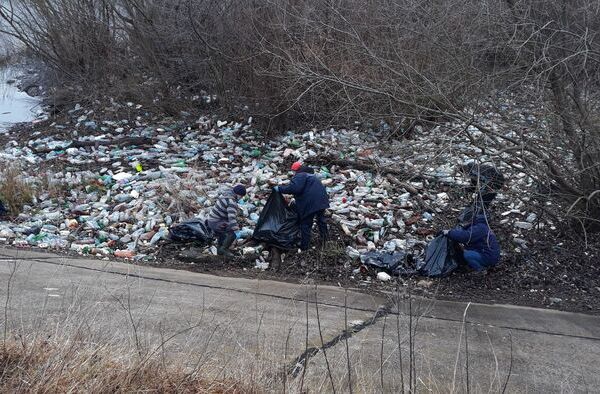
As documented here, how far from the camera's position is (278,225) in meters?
9.01

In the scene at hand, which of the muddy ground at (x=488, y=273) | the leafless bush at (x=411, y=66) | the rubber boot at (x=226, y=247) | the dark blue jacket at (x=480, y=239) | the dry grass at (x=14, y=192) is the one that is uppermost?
the leafless bush at (x=411, y=66)

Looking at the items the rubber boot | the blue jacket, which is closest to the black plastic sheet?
the blue jacket

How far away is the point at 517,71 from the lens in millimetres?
8844

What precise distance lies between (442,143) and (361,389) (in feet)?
17.7

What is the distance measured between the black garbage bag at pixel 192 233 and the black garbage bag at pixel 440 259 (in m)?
3.12

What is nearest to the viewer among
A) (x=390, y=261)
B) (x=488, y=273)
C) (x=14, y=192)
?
(x=488, y=273)

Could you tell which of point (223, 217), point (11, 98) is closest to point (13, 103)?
point (11, 98)

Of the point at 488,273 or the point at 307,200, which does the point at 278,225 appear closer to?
the point at 307,200

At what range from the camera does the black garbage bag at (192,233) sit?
923 cm

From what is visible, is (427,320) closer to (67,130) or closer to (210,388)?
(210,388)

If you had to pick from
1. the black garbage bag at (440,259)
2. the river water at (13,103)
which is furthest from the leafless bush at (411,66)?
the river water at (13,103)

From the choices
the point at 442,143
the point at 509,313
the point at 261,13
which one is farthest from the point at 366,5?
the point at 509,313

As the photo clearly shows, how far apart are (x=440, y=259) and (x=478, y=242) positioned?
1.78ft

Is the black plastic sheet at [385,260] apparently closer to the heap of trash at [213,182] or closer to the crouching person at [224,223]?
the heap of trash at [213,182]
